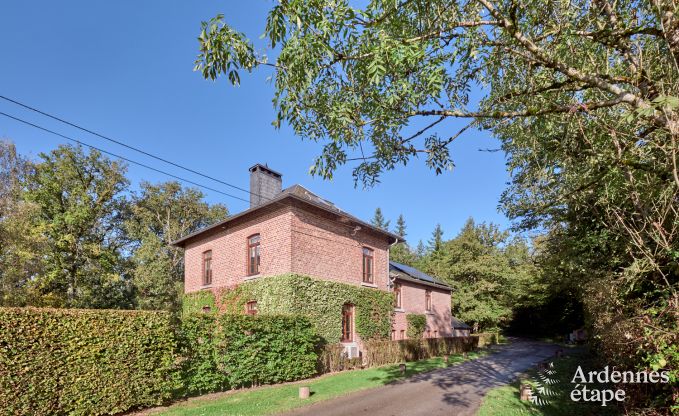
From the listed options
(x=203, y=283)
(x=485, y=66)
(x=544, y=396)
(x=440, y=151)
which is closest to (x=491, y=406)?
(x=544, y=396)

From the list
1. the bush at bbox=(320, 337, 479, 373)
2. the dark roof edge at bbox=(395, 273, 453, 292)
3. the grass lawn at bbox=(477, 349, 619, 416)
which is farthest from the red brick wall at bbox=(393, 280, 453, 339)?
the grass lawn at bbox=(477, 349, 619, 416)

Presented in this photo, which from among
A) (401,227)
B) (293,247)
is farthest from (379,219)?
(293,247)

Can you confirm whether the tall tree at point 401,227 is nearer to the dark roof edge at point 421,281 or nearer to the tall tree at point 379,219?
the tall tree at point 379,219

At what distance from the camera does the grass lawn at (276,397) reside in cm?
855

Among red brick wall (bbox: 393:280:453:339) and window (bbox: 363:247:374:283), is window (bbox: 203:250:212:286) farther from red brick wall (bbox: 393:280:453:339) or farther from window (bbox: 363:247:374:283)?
red brick wall (bbox: 393:280:453:339)

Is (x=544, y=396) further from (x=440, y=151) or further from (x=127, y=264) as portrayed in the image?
(x=127, y=264)

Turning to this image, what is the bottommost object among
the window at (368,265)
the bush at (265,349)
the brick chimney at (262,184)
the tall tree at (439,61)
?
the bush at (265,349)

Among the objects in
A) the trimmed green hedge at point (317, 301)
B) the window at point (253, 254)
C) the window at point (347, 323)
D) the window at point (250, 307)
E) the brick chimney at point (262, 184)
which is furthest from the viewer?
the brick chimney at point (262, 184)

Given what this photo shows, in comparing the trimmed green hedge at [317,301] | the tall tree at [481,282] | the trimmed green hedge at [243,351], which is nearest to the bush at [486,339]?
the tall tree at [481,282]

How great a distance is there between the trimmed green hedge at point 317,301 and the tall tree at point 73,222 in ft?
39.4

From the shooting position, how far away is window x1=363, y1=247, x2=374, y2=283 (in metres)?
19.8

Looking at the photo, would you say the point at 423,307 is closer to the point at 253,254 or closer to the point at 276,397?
the point at 253,254

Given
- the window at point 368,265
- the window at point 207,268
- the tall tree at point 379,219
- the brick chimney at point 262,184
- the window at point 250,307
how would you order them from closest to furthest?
the window at point 250,307 < the window at point 368,265 < the brick chimney at point 262,184 < the window at point 207,268 < the tall tree at point 379,219

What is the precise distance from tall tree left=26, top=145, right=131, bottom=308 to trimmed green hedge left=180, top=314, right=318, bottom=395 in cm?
1939
